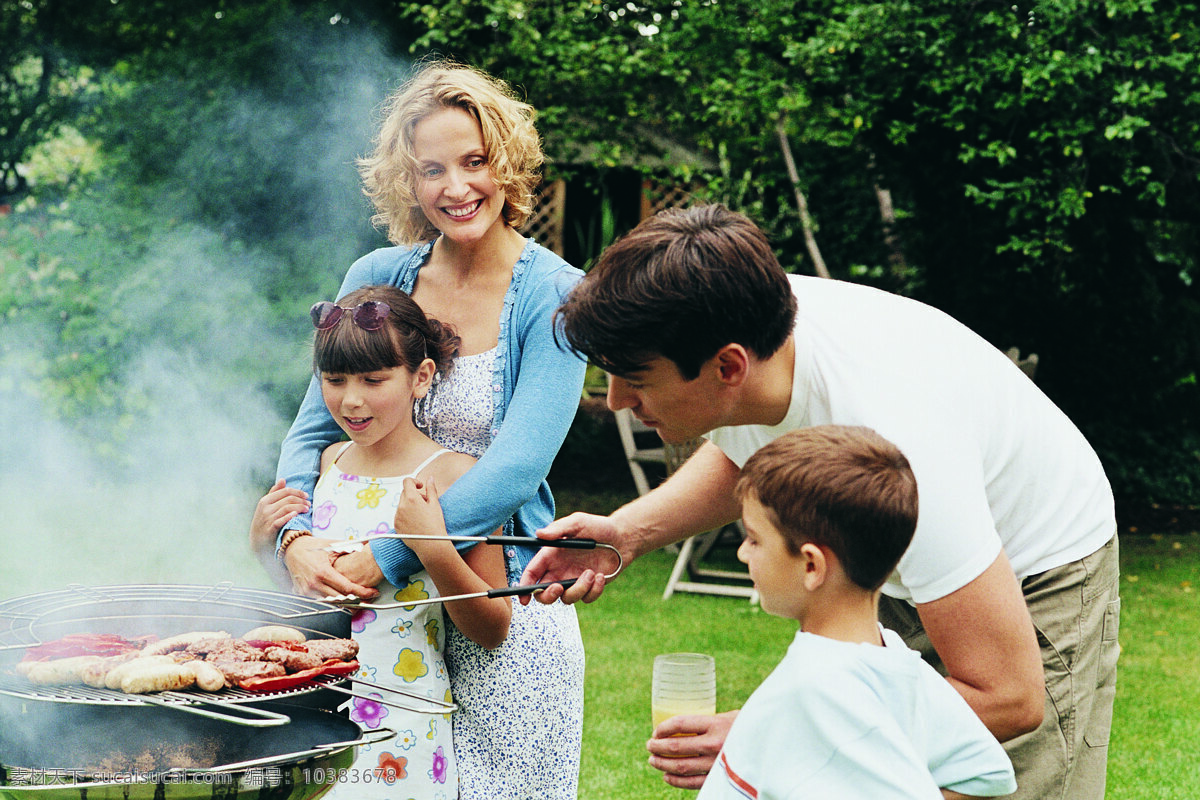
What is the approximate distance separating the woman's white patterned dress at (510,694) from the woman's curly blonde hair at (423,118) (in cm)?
41

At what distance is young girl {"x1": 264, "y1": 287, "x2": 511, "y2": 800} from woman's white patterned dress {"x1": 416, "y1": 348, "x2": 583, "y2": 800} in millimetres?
40

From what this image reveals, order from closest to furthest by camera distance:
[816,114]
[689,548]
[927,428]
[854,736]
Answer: [854,736] < [927,428] < [689,548] < [816,114]

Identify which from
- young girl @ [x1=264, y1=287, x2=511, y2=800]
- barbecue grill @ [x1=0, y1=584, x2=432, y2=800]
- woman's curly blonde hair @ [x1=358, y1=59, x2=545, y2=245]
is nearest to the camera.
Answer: barbecue grill @ [x1=0, y1=584, x2=432, y2=800]

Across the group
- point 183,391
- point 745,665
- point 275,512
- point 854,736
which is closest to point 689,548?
point 745,665

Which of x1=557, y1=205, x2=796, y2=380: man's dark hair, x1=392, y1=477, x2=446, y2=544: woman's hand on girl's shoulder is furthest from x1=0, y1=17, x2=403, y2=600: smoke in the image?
x1=557, y1=205, x2=796, y2=380: man's dark hair

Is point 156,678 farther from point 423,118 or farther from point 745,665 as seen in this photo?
point 745,665

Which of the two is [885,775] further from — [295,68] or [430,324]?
[295,68]

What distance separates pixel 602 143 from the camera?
7.15 metres

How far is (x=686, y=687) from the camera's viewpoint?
1.87 meters

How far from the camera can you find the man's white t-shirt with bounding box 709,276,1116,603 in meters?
1.53

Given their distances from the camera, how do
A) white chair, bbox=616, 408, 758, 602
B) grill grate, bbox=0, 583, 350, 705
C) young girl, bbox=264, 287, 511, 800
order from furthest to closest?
1. white chair, bbox=616, 408, 758, 602
2. young girl, bbox=264, 287, 511, 800
3. grill grate, bbox=0, 583, 350, 705

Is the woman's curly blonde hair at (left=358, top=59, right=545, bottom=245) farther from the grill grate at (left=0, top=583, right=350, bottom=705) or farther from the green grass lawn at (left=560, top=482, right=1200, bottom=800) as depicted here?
the green grass lawn at (left=560, top=482, right=1200, bottom=800)

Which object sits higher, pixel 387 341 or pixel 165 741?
pixel 387 341

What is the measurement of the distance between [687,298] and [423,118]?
3.38ft
